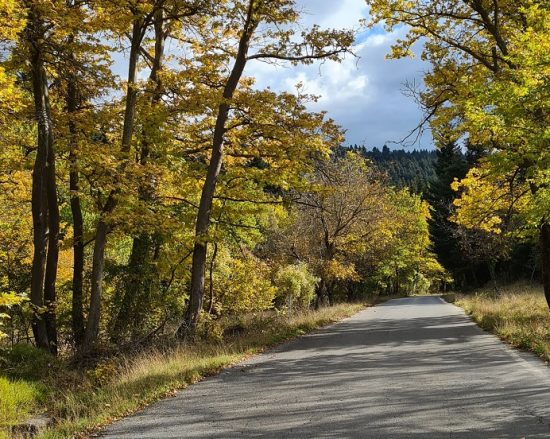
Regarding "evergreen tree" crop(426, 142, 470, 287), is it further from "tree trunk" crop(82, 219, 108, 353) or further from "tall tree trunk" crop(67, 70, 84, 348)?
Answer: "tree trunk" crop(82, 219, 108, 353)

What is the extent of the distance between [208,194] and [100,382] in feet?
21.8

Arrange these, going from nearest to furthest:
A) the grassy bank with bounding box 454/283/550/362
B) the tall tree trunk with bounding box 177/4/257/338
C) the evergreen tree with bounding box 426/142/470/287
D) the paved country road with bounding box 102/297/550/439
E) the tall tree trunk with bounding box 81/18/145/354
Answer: the paved country road with bounding box 102/297/550/439 → the grassy bank with bounding box 454/283/550/362 → the tall tree trunk with bounding box 81/18/145/354 → the tall tree trunk with bounding box 177/4/257/338 → the evergreen tree with bounding box 426/142/470/287

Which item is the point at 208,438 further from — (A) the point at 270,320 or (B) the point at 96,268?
(A) the point at 270,320

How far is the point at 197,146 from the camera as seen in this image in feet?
55.1

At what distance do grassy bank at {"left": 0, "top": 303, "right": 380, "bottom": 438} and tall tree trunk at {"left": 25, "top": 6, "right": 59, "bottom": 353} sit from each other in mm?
1413

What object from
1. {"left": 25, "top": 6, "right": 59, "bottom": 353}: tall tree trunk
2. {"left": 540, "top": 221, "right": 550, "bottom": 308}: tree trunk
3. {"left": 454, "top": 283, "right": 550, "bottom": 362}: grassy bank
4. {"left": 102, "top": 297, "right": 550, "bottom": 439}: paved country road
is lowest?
{"left": 454, "top": 283, "right": 550, "bottom": 362}: grassy bank

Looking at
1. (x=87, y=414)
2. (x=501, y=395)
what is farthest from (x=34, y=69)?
(x=501, y=395)

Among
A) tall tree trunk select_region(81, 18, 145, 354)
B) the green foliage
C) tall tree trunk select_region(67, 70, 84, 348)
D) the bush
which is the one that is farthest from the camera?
the bush

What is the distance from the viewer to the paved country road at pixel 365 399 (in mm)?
5758

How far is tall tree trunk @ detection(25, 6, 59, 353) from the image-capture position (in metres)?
12.1

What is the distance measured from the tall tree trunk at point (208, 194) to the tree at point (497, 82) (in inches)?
176

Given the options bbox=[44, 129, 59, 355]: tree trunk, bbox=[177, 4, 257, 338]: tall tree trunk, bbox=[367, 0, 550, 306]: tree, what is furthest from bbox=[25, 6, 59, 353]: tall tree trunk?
bbox=[367, 0, 550, 306]: tree

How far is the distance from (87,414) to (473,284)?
174 ft

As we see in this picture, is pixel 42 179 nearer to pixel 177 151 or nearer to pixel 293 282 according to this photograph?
pixel 177 151
